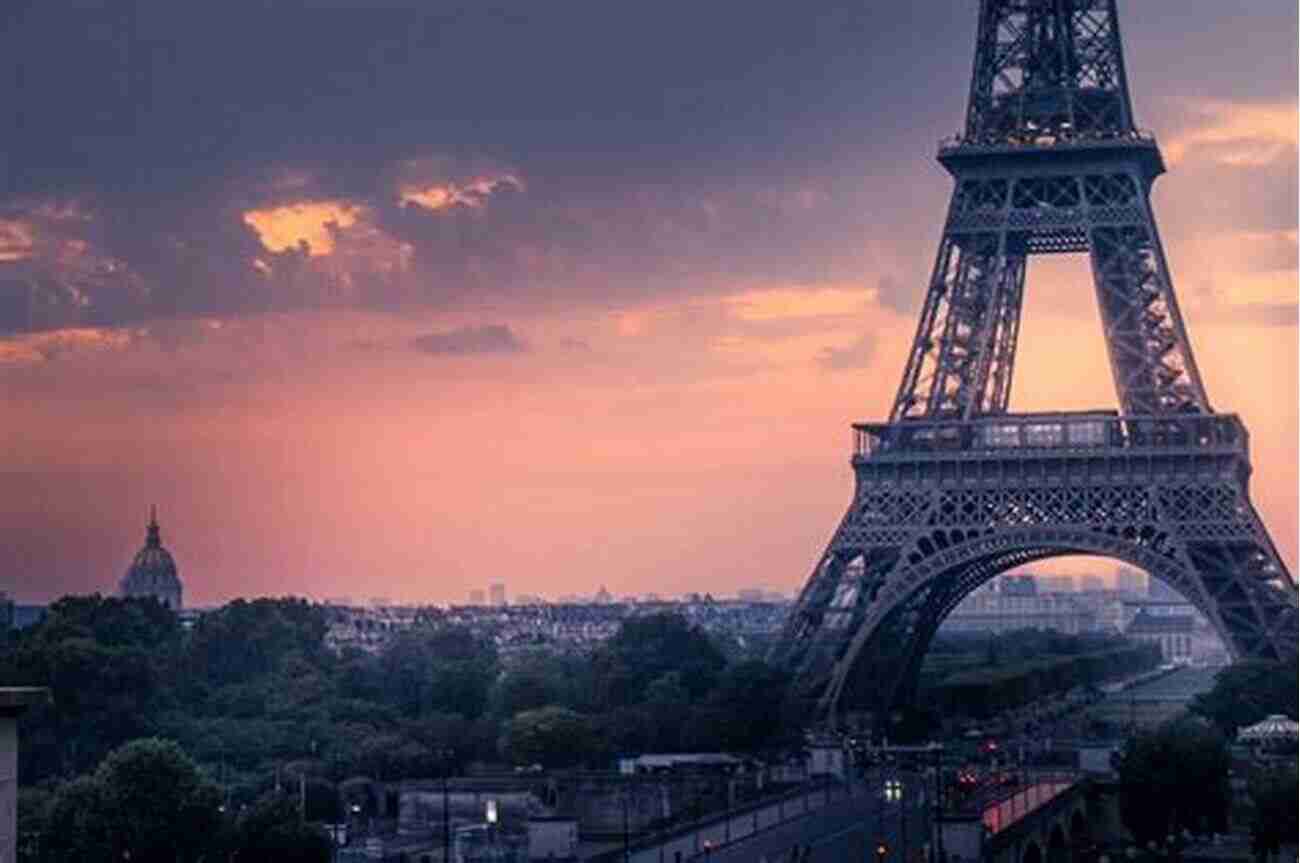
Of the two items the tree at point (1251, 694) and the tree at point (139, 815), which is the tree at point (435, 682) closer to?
the tree at point (1251, 694)

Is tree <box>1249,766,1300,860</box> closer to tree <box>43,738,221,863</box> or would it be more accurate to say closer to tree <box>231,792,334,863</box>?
tree <box>231,792,334,863</box>

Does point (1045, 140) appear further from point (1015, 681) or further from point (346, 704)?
point (1015, 681)

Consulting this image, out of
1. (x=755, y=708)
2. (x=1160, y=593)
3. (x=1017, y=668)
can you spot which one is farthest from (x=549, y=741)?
(x=1160, y=593)

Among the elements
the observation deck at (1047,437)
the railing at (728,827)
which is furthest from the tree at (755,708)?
the observation deck at (1047,437)

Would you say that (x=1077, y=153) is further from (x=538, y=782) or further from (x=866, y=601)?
(x=538, y=782)

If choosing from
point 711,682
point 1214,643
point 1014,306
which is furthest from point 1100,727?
point 1214,643

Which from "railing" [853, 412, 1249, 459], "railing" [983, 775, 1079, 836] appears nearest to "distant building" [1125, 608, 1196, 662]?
"railing" [853, 412, 1249, 459]
